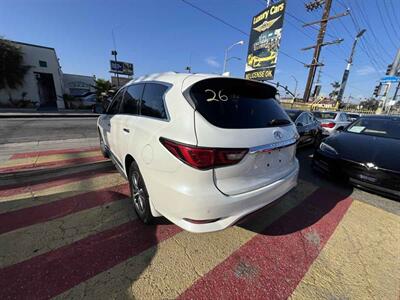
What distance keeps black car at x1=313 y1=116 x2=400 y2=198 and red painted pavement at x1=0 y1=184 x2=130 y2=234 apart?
3.85m

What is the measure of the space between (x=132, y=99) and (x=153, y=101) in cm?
80

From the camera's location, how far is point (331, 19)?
717 inches

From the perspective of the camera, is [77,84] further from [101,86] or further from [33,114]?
[33,114]

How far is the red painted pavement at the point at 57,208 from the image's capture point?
2400mm

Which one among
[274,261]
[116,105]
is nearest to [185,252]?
[274,261]

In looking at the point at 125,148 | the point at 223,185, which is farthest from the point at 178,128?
the point at 125,148

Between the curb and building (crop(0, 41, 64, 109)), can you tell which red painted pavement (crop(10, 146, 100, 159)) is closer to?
the curb

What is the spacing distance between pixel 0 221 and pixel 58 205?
0.59m

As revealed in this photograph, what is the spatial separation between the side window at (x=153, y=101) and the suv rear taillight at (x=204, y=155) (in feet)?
1.52

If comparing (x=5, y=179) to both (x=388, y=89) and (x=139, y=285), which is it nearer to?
(x=139, y=285)

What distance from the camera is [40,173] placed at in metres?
3.83

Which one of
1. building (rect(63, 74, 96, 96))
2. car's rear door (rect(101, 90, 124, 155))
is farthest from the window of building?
car's rear door (rect(101, 90, 124, 155))

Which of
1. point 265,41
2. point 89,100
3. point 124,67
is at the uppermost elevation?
point 124,67

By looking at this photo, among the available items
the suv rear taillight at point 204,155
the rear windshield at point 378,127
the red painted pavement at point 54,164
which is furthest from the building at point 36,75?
the rear windshield at point 378,127
